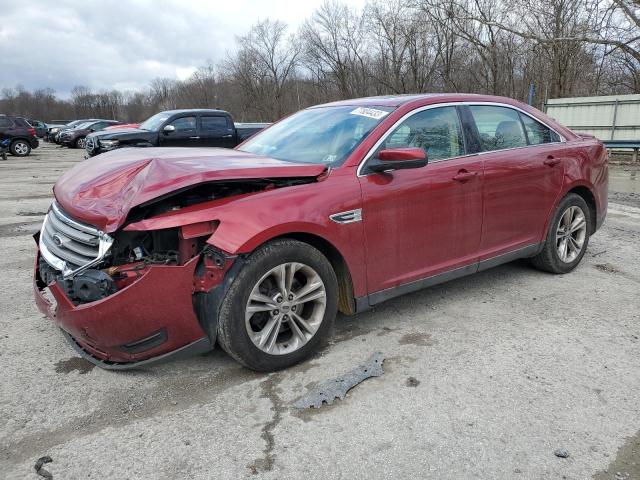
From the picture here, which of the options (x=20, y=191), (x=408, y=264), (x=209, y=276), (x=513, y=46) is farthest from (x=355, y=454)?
(x=513, y=46)

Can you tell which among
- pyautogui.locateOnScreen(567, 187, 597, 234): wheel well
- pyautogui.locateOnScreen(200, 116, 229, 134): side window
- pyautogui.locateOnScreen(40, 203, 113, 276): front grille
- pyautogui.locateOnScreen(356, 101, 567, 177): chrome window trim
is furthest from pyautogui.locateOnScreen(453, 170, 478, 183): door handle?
pyautogui.locateOnScreen(200, 116, 229, 134): side window

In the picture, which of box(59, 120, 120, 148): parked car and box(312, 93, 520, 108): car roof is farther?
box(59, 120, 120, 148): parked car

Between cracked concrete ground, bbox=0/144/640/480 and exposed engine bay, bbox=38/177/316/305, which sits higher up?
exposed engine bay, bbox=38/177/316/305

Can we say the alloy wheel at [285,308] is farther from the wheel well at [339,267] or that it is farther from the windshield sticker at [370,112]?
the windshield sticker at [370,112]

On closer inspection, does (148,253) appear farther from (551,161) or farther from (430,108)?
(551,161)

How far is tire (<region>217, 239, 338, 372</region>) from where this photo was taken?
2826 millimetres

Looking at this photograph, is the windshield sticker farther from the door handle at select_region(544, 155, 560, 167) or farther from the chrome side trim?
the door handle at select_region(544, 155, 560, 167)

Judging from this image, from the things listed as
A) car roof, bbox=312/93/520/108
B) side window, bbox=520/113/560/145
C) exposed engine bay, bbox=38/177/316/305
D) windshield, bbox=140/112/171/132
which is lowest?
exposed engine bay, bbox=38/177/316/305

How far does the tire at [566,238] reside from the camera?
4.71 metres

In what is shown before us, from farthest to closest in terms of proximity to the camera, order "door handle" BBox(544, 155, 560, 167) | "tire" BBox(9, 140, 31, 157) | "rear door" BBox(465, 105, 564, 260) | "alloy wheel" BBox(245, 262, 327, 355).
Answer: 1. "tire" BBox(9, 140, 31, 157)
2. "door handle" BBox(544, 155, 560, 167)
3. "rear door" BBox(465, 105, 564, 260)
4. "alloy wheel" BBox(245, 262, 327, 355)

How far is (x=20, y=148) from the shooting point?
2238 centimetres

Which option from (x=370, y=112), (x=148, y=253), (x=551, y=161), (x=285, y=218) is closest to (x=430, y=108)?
(x=370, y=112)

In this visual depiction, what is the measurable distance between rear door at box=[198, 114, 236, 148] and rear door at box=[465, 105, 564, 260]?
10.5m

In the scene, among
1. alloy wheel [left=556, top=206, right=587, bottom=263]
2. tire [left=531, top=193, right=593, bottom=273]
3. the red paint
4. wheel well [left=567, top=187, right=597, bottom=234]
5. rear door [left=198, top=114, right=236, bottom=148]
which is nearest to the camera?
the red paint
